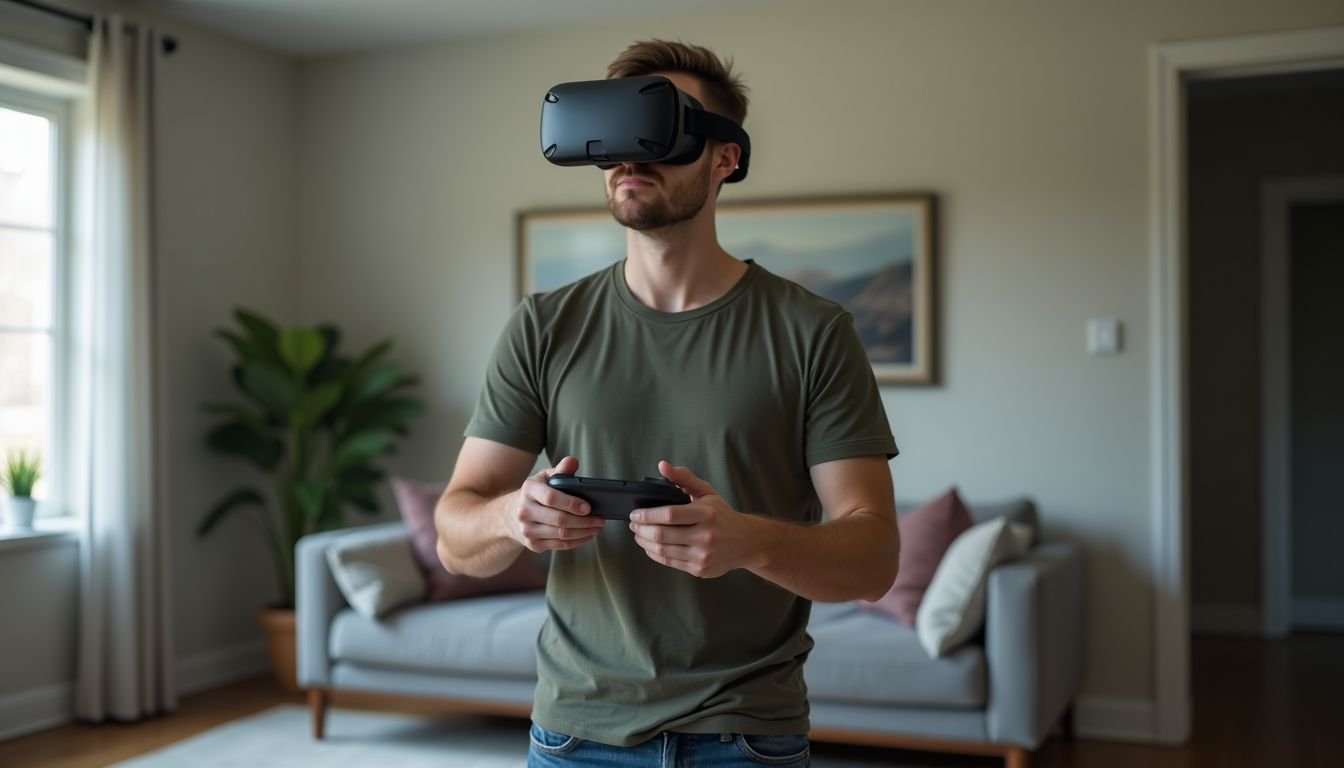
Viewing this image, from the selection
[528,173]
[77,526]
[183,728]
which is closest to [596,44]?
[528,173]

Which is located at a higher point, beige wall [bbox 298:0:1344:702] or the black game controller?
beige wall [bbox 298:0:1344:702]

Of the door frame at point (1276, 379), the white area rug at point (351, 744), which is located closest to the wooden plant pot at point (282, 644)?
the white area rug at point (351, 744)

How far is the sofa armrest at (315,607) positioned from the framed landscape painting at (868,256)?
166 cm

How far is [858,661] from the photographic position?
332 centimetres

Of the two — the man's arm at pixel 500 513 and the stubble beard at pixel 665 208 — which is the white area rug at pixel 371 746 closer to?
the man's arm at pixel 500 513

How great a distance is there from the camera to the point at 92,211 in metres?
4.05

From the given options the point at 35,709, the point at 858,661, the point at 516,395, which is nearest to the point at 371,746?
the point at 35,709

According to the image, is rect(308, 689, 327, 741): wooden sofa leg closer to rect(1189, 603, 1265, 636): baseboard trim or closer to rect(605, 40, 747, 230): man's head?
rect(605, 40, 747, 230): man's head

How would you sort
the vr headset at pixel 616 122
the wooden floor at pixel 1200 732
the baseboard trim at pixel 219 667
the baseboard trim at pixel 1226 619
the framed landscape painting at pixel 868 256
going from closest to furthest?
the vr headset at pixel 616 122 → the wooden floor at pixel 1200 732 → the framed landscape painting at pixel 868 256 → the baseboard trim at pixel 219 667 → the baseboard trim at pixel 1226 619

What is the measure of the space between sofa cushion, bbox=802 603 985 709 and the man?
2.02 meters

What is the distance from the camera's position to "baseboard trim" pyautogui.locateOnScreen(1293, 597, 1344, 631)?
231 inches

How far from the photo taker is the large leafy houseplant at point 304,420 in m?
4.39

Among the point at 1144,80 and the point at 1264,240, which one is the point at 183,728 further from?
the point at 1264,240

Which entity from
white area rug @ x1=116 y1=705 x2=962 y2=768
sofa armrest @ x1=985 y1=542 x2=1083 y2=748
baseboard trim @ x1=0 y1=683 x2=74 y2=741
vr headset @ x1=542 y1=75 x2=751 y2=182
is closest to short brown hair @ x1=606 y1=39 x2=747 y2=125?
vr headset @ x1=542 y1=75 x2=751 y2=182
